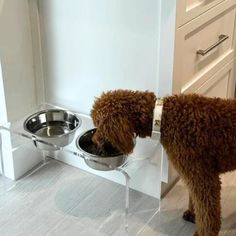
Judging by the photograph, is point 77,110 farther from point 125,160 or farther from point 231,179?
point 231,179

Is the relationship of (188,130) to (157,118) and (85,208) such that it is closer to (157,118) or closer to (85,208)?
(157,118)

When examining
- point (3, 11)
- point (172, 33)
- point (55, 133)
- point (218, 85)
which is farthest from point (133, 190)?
point (3, 11)

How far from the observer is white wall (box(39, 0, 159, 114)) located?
1554 millimetres

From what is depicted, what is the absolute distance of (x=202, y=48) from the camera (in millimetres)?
1700

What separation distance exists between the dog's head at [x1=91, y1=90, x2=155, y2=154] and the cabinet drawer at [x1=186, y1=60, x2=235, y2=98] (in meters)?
0.36

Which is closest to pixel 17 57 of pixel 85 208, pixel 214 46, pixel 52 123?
pixel 52 123

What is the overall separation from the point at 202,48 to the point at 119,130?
562 mm

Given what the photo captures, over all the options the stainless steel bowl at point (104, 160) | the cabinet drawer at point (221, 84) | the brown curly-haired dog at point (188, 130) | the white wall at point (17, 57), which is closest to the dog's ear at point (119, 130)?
the brown curly-haired dog at point (188, 130)

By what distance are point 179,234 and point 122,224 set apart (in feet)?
0.69

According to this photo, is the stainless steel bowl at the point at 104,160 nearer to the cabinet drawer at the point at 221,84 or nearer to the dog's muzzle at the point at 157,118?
the dog's muzzle at the point at 157,118

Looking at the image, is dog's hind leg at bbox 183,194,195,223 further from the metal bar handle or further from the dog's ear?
the metal bar handle

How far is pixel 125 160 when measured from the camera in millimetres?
1621

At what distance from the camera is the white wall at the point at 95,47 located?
1.55 m

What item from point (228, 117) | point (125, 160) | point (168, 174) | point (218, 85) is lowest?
point (168, 174)
